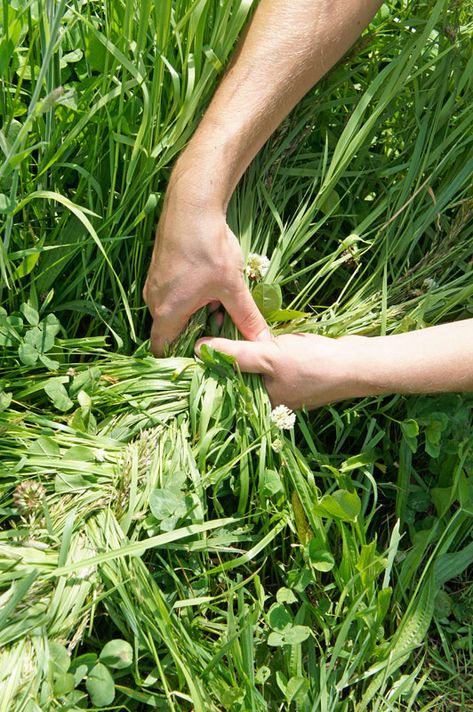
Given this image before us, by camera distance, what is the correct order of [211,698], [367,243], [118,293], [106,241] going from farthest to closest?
[367,243], [118,293], [106,241], [211,698]

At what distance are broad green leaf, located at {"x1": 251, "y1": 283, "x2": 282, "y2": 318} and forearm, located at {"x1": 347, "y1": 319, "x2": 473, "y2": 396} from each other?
0.21 m

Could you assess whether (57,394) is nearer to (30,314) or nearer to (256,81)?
(30,314)

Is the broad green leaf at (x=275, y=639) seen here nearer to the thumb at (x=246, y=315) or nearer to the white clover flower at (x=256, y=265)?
the thumb at (x=246, y=315)

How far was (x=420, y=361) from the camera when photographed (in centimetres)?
157

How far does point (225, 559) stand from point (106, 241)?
2.35ft

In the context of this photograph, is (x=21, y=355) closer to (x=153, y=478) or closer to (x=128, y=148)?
(x=153, y=478)

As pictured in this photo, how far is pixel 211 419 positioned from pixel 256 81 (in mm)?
709

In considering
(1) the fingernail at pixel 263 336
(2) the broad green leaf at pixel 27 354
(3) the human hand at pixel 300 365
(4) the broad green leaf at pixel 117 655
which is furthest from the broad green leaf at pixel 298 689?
(2) the broad green leaf at pixel 27 354

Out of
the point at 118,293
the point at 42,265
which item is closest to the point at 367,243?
the point at 118,293

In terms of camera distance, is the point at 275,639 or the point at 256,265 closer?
the point at 275,639

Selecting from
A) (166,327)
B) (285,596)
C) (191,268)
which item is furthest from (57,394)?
(285,596)

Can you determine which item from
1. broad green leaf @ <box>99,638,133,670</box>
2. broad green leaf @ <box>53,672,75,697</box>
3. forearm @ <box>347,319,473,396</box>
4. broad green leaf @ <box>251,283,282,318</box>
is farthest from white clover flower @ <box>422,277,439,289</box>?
broad green leaf @ <box>53,672,75,697</box>

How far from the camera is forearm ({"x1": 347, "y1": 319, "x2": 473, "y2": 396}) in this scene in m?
1.56

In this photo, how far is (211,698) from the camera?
4.74ft
